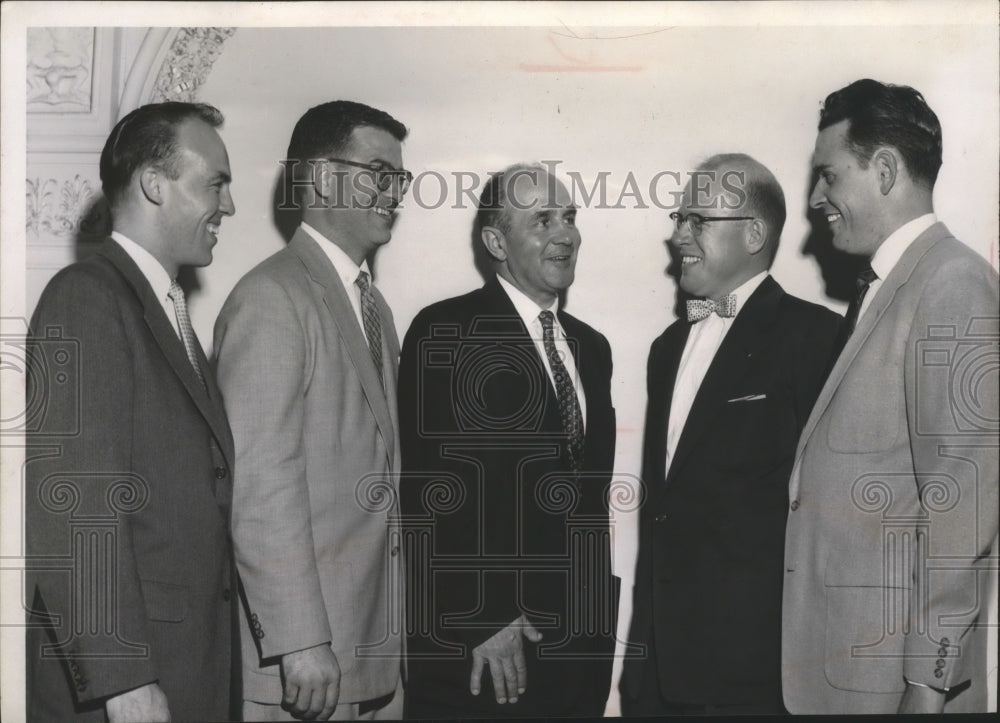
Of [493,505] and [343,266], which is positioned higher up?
[343,266]

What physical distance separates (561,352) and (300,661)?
1045mm

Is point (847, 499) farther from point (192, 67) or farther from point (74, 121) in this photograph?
point (74, 121)

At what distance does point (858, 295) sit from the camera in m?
2.99

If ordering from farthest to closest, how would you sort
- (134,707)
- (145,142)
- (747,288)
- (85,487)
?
(747,288) < (145,142) < (85,487) < (134,707)

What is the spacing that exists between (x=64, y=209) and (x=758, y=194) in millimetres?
1846

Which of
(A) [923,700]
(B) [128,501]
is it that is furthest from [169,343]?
(A) [923,700]

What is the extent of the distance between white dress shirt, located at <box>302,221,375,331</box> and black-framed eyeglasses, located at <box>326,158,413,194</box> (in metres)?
0.20

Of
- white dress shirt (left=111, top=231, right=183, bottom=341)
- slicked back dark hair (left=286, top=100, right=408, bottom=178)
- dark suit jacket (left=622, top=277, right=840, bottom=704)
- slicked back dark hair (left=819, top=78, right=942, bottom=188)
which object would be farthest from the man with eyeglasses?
slicked back dark hair (left=819, top=78, right=942, bottom=188)

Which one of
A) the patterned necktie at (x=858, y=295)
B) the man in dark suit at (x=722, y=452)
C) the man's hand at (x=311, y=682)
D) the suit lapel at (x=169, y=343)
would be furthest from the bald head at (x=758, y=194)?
the man's hand at (x=311, y=682)

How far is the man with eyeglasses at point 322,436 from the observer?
9.22 feet

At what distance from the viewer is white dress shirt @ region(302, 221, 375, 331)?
115 inches

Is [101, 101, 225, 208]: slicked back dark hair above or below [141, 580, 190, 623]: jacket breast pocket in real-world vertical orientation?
above

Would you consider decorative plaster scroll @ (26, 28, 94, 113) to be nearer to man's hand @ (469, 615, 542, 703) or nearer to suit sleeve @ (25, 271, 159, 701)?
suit sleeve @ (25, 271, 159, 701)

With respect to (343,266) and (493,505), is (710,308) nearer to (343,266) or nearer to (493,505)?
(493,505)
